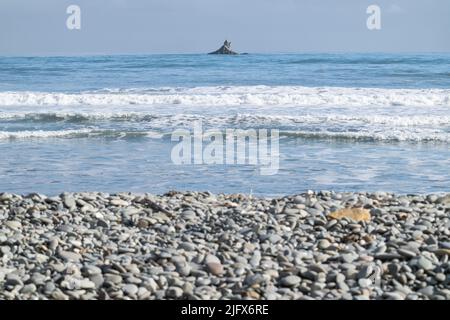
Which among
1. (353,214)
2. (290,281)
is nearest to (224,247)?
(290,281)

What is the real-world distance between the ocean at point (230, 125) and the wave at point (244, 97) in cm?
5

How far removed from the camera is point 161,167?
10523mm

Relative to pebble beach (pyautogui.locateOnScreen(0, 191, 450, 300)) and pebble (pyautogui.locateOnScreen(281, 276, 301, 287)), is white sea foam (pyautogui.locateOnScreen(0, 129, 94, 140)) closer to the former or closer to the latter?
pebble beach (pyautogui.locateOnScreen(0, 191, 450, 300))

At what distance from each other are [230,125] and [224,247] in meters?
10.0

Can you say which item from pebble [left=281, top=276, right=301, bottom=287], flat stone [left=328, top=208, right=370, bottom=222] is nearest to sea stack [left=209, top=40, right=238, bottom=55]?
flat stone [left=328, top=208, right=370, bottom=222]

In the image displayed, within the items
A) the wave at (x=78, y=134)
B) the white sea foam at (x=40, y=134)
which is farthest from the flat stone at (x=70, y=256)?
the white sea foam at (x=40, y=134)

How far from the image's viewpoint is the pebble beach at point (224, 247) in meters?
4.81

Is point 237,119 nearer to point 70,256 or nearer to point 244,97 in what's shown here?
point 244,97

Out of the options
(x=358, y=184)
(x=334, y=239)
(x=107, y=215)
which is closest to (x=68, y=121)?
(x=358, y=184)

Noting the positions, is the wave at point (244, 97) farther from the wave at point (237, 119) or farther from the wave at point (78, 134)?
the wave at point (78, 134)

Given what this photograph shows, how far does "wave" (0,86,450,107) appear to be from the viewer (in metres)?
20.7

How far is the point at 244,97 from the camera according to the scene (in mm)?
21469
